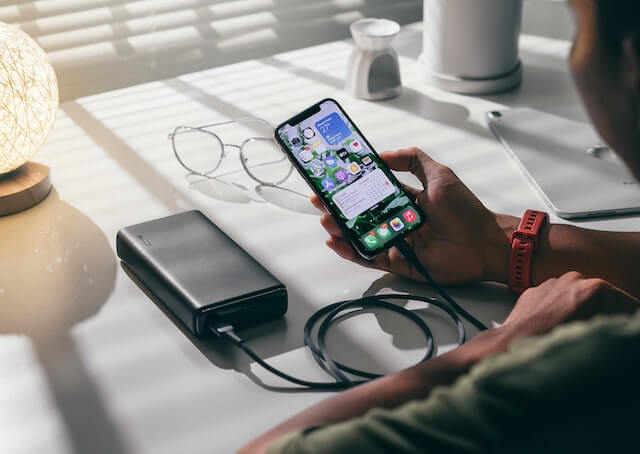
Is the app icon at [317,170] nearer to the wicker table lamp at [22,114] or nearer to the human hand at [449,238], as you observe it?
the human hand at [449,238]

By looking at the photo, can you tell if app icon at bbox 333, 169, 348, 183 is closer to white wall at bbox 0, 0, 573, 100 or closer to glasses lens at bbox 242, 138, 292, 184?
glasses lens at bbox 242, 138, 292, 184

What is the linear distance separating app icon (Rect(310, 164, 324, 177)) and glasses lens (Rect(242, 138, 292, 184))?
21 cm

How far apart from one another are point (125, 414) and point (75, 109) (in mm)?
831

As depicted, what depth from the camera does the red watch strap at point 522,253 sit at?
94 cm

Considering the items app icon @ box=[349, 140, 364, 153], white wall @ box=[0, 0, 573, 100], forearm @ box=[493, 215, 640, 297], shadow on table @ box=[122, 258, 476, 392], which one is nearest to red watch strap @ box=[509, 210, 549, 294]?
forearm @ box=[493, 215, 640, 297]

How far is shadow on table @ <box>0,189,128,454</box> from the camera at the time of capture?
2.55 feet

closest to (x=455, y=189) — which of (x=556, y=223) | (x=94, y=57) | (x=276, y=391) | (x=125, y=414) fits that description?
(x=556, y=223)

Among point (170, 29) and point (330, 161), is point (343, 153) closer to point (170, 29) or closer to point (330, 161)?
point (330, 161)

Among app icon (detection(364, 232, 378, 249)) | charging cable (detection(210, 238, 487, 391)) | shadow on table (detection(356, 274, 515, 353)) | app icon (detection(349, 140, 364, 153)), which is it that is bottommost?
shadow on table (detection(356, 274, 515, 353))

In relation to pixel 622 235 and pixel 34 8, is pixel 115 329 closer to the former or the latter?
pixel 622 235

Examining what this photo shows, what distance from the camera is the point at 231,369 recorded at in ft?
2.73

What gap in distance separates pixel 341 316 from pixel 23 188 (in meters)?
0.53

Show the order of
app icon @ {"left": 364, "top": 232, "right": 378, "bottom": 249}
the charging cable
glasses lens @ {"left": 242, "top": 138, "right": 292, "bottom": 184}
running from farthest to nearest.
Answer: glasses lens @ {"left": 242, "top": 138, "right": 292, "bottom": 184} < app icon @ {"left": 364, "top": 232, "right": 378, "bottom": 249} < the charging cable

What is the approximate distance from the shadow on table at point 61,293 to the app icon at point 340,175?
31cm
